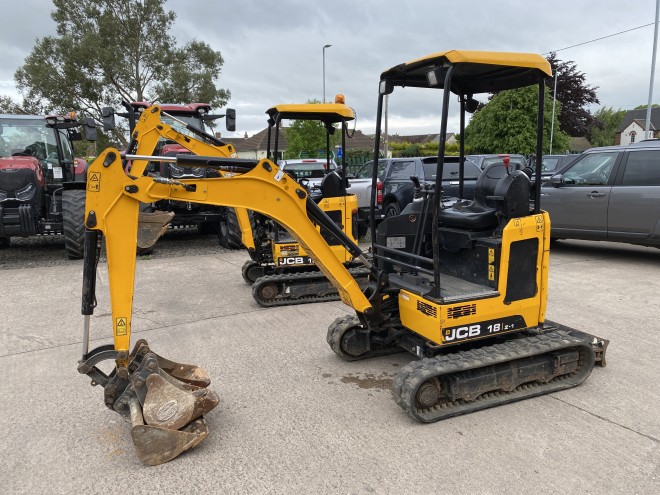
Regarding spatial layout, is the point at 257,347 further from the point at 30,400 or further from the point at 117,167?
the point at 117,167

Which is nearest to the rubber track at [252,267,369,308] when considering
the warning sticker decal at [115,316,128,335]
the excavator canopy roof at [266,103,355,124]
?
the excavator canopy roof at [266,103,355,124]

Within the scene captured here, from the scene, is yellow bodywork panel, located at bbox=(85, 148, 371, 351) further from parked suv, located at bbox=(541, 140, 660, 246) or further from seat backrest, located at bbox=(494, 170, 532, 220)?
parked suv, located at bbox=(541, 140, 660, 246)

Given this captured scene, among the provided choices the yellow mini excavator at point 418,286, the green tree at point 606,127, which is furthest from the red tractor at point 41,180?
the green tree at point 606,127

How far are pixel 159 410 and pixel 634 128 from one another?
88497 millimetres

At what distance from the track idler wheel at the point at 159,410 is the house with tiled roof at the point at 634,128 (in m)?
81.0

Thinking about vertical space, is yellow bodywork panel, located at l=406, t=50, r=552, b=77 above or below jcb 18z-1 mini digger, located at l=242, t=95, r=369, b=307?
above

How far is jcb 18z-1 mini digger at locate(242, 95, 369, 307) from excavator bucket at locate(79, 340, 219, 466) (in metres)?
3.12

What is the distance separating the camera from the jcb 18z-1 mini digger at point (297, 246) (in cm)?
662

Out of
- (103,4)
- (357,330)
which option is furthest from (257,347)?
(103,4)

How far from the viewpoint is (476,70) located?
13.5 ft

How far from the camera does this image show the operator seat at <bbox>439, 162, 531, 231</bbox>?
389 centimetres

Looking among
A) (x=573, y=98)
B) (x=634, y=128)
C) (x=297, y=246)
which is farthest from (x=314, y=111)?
(x=634, y=128)

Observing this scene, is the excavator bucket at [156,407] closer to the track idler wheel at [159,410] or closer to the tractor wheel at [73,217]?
the track idler wheel at [159,410]

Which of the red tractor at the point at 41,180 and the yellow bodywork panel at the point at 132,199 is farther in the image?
the red tractor at the point at 41,180
